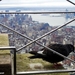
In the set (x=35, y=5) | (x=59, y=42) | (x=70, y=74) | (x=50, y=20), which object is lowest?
(x=70, y=74)

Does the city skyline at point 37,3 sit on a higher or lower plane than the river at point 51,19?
higher

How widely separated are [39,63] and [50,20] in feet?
1.03

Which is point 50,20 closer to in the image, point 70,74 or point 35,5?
point 35,5

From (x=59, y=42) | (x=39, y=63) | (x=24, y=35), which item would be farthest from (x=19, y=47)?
(x=59, y=42)

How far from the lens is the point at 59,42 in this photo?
1.59 metres

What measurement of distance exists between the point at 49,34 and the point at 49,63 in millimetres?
203

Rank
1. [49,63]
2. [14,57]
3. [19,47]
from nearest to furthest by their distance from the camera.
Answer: [14,57]
[19,47]
[49,63]

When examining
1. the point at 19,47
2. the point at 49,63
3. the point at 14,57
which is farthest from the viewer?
the point at 49,63

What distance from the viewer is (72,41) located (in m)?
1.60

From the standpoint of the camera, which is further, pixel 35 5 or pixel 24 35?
pixel 35 5

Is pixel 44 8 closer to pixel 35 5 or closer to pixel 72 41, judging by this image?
pixel 35 5

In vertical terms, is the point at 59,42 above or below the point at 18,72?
above

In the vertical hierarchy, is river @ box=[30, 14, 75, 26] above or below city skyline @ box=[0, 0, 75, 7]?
below

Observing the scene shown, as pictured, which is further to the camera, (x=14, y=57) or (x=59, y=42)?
(x=59, y=42)
